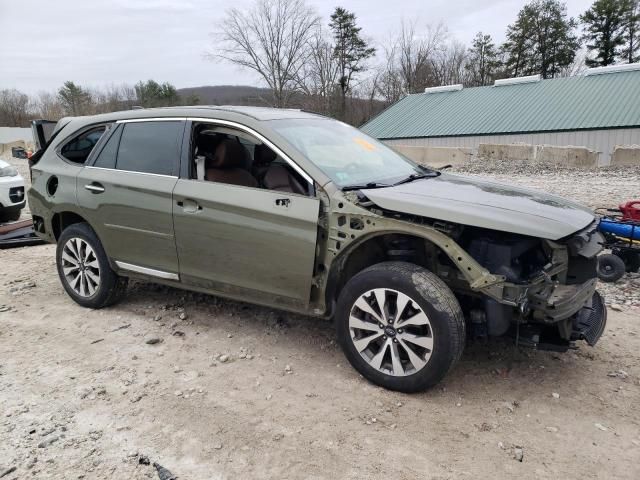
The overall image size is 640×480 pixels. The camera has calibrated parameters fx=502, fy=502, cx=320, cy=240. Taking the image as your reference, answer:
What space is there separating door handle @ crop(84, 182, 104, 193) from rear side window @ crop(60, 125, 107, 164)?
13.4 inches

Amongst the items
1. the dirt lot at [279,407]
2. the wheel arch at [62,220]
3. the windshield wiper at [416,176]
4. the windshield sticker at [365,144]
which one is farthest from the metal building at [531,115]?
the wheel arch at [62,220]

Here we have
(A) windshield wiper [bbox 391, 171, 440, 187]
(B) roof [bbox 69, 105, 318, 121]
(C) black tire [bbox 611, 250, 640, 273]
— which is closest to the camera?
(A) windshield wiper [bbox 391, 171, 440, 187]

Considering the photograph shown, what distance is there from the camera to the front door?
3365 millimetres

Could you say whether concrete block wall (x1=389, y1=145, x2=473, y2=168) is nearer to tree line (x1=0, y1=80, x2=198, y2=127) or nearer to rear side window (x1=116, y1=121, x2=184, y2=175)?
rear side window (x1=116, y1=121, x2=184, y2=175)

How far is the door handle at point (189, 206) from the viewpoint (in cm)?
377

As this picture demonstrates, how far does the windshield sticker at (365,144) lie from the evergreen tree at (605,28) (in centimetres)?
4663

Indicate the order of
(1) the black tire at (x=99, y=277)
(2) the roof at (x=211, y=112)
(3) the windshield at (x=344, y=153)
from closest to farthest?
(3) the windshield at (x=344, y=153) → (2) the roof at (x=211, y=112) → (1) the black tire at (x=99, y=277)

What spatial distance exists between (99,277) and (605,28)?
4920cm

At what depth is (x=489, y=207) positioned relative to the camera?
3039mm

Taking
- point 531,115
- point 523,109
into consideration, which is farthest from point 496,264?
point 523,109

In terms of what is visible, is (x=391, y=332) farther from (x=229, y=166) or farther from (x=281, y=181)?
(x=229, y=166)

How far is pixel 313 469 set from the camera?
253 cm

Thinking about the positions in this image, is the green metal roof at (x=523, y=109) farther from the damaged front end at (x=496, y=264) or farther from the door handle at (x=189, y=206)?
the door handle at (x=189, y=206)

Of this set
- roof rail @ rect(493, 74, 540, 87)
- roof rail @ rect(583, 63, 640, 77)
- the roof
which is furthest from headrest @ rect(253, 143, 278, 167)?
roof rail @ rect(493, 74, 540, 87)
